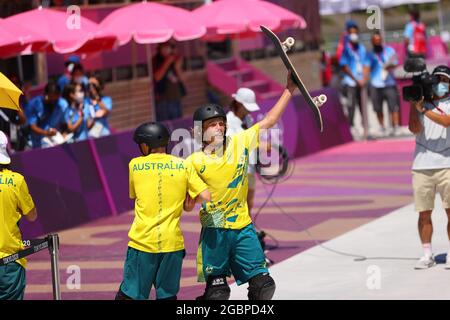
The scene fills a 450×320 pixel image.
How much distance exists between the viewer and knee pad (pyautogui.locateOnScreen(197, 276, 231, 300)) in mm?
8920

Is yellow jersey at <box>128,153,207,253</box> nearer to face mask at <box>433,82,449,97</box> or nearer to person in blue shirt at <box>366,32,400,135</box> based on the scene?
face mask at <box>433,82,449,97</box>

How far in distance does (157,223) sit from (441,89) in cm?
414

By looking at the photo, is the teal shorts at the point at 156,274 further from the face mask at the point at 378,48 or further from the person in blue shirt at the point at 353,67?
the face mask at the point at 378,48

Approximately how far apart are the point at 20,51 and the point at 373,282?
7.96m

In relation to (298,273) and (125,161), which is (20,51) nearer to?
(125,161)

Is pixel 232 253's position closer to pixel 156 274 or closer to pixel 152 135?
pixel 156 274

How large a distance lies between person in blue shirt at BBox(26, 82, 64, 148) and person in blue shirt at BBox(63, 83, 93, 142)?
6.6 inches

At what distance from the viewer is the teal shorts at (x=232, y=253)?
902cm

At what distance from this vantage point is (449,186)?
38.0 feet

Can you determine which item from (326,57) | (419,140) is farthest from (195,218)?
(326,57)

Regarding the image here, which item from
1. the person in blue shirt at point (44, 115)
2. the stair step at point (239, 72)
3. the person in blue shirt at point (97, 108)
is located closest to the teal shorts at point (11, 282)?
the person in blue shirt at point (44, 115)

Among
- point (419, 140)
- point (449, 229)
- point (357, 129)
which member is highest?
point (419, 140)

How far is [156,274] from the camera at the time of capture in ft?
28.9

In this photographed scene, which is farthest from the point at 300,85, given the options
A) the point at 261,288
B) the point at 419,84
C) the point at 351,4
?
the point at 351,4
